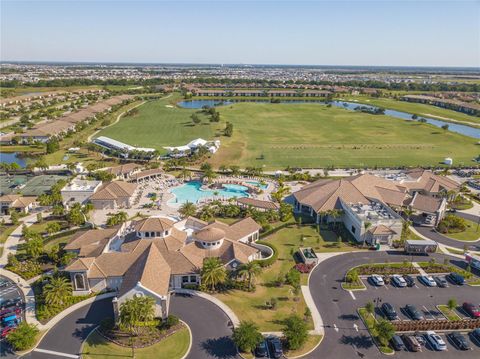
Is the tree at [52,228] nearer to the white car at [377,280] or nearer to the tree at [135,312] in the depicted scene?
the tree at [135,312]

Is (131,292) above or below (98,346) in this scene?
above

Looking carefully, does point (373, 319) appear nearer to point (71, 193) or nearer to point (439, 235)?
point (439, 235)

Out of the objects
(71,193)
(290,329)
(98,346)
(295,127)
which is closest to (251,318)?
(290,329)

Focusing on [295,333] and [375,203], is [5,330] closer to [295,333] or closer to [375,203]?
[295,333]

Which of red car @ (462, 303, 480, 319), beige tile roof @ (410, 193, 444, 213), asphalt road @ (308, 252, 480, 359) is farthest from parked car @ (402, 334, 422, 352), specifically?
beige tile roof @ (410, 193, 444, 213)

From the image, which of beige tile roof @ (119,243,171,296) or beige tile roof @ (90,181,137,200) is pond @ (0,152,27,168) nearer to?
beige tile roof @ (90,181,137,200)

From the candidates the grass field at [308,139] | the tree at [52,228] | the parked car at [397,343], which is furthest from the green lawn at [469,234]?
the tree at [52,228]

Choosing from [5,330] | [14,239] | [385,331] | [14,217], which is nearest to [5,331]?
[5,330]
